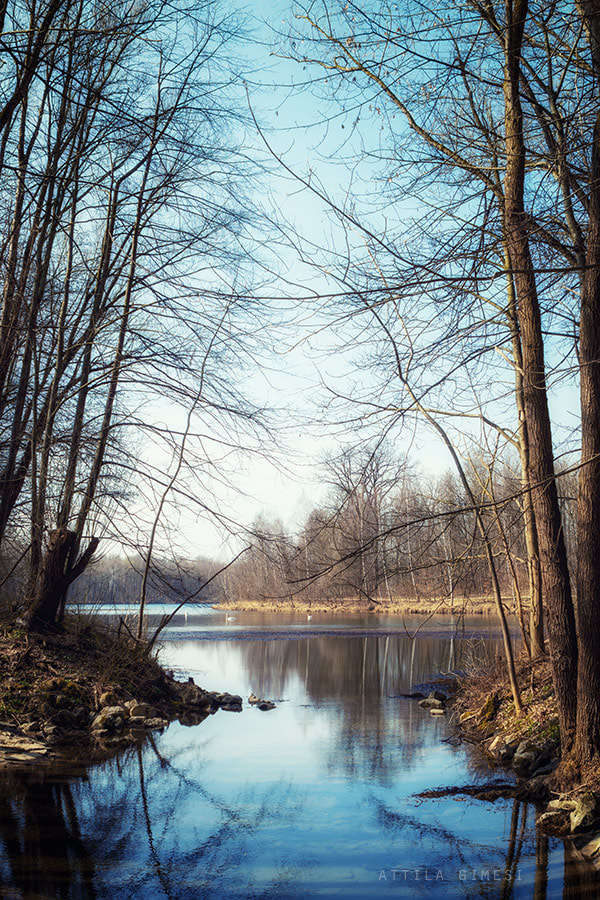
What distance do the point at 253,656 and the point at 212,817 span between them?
570 inches

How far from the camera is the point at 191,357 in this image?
1085cm

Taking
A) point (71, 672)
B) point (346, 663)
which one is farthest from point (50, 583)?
point (346, 663)

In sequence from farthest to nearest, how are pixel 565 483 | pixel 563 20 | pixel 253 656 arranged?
pixel 253 656 < pixel 565 483 < pixel 563 20

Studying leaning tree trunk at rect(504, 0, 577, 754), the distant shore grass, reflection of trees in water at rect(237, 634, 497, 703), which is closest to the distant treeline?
leaning tree trunk at rect(504, 0, 577, 754)

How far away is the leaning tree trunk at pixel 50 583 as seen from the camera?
11047mm

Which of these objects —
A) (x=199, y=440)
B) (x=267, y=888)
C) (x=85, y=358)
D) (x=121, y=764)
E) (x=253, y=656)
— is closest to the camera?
(x=267, y=888)

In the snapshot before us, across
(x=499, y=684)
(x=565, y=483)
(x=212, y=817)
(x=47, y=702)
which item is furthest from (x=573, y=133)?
(x=565, y=483)

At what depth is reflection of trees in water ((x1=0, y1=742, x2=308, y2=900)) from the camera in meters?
4.72

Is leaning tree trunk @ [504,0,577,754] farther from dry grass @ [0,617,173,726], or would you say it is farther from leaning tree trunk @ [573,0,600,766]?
dry grass @ [0,617,173,726]

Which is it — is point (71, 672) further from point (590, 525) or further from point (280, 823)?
point (590, 525)

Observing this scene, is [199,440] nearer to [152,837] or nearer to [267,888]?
[152,837]

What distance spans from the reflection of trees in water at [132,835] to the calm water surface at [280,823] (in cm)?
2

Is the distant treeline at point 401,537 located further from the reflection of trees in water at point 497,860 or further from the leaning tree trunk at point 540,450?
the reflection of trees in water at point 497,860

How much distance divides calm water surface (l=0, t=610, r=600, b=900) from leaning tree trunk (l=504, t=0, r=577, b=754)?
3.05 ft
